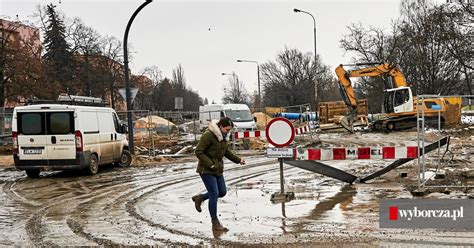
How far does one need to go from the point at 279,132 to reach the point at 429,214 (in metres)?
3.47

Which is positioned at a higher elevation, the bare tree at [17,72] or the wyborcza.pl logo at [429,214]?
the bare tree at [17,72]

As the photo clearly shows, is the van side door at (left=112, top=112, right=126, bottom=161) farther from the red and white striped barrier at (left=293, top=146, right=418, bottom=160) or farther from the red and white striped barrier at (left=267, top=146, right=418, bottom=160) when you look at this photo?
the red and white striped barrier at (left=293, top=146, right=418, bottom=160)

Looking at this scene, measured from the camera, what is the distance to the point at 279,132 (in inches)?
374

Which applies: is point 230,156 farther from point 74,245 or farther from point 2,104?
point 2,104

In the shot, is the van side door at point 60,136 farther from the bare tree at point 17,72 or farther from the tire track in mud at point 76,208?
the bare tree at point 17,72

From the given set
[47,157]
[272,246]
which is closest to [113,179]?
[47,157]

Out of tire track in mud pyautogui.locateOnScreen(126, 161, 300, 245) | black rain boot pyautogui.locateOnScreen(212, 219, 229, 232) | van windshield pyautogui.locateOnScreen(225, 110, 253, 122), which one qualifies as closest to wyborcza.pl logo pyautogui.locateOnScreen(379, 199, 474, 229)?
black rain boot pyautogui.locateOnScreen(212, 219, 229, 232)

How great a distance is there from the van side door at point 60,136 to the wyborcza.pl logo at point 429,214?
9.08 m

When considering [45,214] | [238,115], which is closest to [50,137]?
[45,214]

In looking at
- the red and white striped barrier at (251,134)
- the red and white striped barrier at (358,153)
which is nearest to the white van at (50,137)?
the red and white striped barrier at (358,153)

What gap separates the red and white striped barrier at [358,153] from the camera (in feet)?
31.1

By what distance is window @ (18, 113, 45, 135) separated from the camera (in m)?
13.5

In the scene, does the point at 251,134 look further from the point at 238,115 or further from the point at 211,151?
the point at 211,151

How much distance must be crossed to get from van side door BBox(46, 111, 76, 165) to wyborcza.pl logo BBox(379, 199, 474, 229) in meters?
9.08
